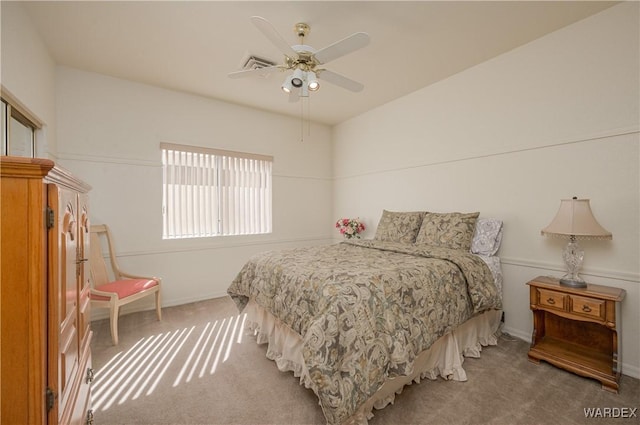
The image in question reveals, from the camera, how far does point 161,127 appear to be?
3.52m

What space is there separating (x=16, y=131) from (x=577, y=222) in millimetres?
4419

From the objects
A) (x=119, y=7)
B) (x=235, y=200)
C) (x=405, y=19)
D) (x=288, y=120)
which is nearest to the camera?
(x=119, y=7)

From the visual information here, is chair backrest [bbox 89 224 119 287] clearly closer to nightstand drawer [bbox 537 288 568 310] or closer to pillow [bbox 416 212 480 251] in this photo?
pillow [bbox 416 212 480 251]

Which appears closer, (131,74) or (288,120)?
(131,74)

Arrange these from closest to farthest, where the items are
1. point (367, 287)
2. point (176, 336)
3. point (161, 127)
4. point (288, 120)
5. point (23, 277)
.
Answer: point (23, 277) → point (367, 287) → point (176, 336) → point (161, 127) → point (288, 120)

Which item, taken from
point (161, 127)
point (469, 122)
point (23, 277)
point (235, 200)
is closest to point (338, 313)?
point (23, 277)

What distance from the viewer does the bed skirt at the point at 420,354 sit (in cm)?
175

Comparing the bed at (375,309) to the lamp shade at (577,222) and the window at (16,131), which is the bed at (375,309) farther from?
the window at (16,131)

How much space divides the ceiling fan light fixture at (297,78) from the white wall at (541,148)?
1.98 metres

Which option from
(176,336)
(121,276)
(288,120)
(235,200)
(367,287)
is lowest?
(176,336)

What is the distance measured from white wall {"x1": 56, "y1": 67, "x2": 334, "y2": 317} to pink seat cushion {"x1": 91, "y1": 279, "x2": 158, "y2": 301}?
51 cm

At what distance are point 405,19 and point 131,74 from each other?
9.82 ft

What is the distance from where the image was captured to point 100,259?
9.69 ft

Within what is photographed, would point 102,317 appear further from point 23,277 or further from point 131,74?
point 23,277
